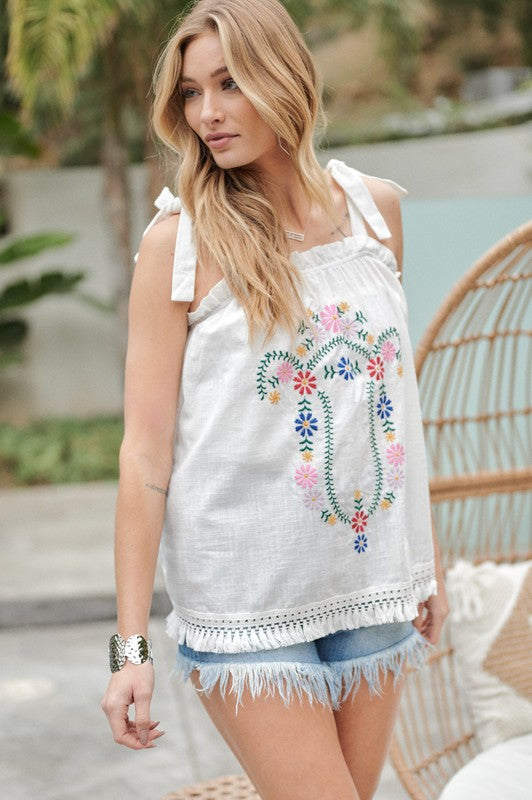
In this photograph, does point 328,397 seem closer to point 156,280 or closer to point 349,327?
point 349,327

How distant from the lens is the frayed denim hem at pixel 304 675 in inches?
63.7

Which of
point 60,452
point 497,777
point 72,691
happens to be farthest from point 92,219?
point 497,777

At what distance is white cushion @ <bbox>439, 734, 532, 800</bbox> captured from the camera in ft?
7.30

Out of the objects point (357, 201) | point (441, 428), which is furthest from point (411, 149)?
point (357, 201)

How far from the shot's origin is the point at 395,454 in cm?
174

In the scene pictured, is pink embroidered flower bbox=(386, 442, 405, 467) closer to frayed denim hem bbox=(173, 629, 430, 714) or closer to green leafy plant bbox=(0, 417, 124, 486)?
frayed denim hem bbox=(173, 629, 430, 714)

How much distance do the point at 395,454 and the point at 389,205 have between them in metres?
0.45

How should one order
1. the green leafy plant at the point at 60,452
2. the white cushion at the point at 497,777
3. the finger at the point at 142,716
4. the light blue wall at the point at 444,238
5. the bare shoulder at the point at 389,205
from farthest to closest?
the green leafy plant at the point at 60,452, the light blue wall at the point at 444,238, the white cushion at the point at 497,777, the bare shoulder at the point at 389,205, the finger at the point at 142,716

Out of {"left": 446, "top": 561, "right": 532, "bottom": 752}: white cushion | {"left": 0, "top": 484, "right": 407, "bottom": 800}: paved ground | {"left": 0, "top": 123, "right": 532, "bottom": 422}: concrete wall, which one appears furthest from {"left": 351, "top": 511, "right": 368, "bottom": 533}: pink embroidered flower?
{"left": 0, "top": 123, "right": 532, "bottom": 422}: concrete wall

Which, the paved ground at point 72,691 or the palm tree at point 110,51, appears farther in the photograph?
the palm tree at point 110,51

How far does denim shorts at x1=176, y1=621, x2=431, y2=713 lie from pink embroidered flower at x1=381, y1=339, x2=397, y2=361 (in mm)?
428

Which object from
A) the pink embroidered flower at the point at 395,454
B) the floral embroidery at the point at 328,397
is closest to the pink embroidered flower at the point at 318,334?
the floral embroidery at the point at 328,397

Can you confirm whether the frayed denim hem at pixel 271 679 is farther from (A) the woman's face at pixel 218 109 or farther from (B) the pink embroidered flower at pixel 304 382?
(A) the woman's face at pixel 218 109

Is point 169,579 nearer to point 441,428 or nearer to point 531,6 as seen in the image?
point 441,428
